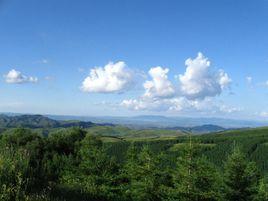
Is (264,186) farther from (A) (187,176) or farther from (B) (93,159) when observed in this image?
(B) (93,159)

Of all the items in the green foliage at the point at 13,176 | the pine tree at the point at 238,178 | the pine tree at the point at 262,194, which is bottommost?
the pine tree at the point at 262,194

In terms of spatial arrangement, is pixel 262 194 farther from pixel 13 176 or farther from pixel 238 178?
pixel 13 176

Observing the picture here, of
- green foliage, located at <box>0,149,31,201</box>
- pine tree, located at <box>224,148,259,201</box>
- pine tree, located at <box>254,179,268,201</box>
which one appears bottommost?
pine tree, located at <box>254,179,268,201</box>

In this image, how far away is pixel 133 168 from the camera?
145ft

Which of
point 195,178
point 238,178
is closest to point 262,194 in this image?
point 238,178

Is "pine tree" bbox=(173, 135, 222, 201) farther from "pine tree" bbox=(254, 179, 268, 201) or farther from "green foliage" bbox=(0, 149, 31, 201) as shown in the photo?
"green foliage" bbox=(0, 149, 31, 201)

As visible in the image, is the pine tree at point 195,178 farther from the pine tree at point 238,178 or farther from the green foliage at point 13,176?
the green foliage at point 13,176

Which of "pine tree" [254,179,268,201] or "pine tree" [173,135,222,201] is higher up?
"pine tree" [173,135,222,201]

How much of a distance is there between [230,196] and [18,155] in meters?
33.3

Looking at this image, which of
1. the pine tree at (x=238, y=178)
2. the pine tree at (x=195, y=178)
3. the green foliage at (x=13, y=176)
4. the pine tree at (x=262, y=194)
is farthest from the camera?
the pine tree at (x=262, y=194)

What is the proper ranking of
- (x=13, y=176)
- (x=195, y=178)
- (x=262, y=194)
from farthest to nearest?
(x=262, y=194) < (x=195, y=178) < (x=13, y=176)

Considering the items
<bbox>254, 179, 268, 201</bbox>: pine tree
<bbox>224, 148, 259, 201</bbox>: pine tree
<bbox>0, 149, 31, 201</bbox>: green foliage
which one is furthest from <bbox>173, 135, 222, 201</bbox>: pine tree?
<bbox>0, 149, 31, 201</bbox>: green foliage

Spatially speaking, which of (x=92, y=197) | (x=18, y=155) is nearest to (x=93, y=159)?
(x=92, y=197)

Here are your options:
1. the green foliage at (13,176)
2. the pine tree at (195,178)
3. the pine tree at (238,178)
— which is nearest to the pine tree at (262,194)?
the pine tree at (238,178)
